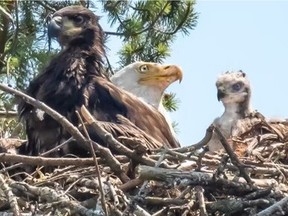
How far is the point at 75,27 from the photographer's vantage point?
266 inches

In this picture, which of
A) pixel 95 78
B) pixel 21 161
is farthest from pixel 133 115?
pixel 21 161

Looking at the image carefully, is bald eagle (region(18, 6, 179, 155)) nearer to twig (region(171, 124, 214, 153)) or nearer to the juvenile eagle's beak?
the juvenile eagle's beak

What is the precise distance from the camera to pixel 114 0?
7992 mm

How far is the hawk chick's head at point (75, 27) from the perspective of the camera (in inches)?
265

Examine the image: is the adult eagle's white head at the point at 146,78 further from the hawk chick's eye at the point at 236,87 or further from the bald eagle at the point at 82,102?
the bald eagle at the point at 82,102

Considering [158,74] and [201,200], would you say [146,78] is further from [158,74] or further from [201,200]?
[201,200]

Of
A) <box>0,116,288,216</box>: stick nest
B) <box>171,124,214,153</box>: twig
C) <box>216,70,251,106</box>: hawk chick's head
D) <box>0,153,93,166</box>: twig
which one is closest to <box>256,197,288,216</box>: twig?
<box>0,116,288,216</box>: stick nest

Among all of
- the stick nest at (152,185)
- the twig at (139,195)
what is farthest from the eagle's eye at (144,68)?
the twig at (139,195)

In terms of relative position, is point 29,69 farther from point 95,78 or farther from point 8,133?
point 95,78

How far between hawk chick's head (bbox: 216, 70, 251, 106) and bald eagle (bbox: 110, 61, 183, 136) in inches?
19.6

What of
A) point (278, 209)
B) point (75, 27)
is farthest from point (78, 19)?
point (278, 209)

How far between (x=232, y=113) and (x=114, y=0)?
1107 millimetres

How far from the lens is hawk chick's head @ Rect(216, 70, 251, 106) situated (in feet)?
25.6

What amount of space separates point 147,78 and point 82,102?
52.3 inches
